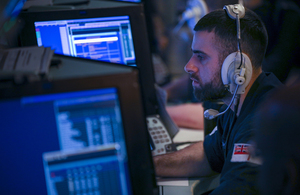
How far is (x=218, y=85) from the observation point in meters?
0.96

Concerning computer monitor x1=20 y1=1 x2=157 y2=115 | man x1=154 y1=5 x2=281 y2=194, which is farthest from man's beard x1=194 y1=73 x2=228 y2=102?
computer monitor x1=20 y1=1 x2=157 y2=115

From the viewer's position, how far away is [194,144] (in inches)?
41.4

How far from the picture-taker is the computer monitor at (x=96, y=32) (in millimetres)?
927

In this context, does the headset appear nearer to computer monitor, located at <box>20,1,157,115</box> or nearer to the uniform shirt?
the uniform shirt

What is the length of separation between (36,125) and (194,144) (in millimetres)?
762

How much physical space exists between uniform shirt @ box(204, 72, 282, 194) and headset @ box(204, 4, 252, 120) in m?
0.05

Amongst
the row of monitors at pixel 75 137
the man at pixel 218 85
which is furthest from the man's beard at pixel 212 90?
the row of monitors at pixel 75 137

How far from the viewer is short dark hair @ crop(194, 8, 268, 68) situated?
0.90m

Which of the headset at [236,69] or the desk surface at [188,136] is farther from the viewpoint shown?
the desk surface at [188,136]

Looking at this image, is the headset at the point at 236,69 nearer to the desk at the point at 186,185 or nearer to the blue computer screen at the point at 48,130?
the desk at the point at 186,185

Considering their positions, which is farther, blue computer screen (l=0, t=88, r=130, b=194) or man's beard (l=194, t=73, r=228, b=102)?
man's beard (l=194, t=73, r=228, b=102)

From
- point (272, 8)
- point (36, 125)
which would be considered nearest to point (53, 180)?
point (36, 125)

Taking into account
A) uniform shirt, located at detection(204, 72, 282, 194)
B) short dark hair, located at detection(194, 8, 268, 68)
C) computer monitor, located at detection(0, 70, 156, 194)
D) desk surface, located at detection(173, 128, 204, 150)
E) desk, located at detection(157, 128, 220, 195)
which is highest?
short dark hair, located at detection(194, 8, 268, 68)

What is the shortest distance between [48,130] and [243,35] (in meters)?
0.76
